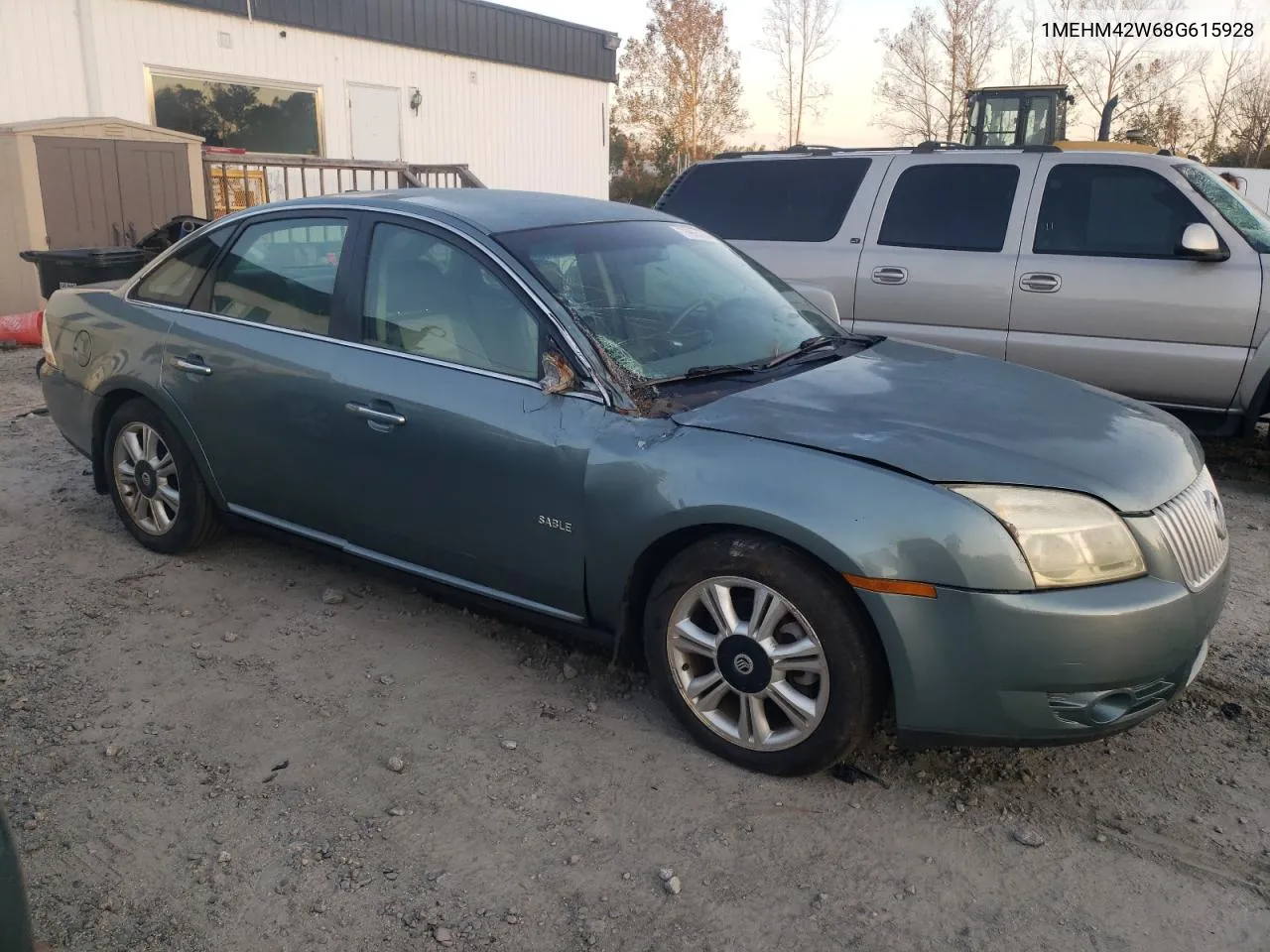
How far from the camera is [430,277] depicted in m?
3.83

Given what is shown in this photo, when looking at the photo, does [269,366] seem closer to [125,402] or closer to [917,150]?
→ [125,402]

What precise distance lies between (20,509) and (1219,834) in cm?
542

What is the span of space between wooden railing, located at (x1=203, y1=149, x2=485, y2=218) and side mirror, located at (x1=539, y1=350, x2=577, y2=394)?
865cm

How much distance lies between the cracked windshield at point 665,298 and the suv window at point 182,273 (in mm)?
1614

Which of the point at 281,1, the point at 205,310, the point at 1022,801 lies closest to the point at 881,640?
the point at 1022,801

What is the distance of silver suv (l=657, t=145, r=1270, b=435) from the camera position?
5945 mm

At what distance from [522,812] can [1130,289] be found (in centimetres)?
484

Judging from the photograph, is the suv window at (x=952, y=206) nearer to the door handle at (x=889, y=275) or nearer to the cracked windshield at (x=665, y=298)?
the door handle at (x=889, y=275)

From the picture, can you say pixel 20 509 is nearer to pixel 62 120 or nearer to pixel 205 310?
pixel 205 310

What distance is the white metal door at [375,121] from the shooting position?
691 inches

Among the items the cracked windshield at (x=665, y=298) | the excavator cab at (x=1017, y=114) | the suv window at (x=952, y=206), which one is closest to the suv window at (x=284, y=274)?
the cracked windshield at (x=665, y=298)

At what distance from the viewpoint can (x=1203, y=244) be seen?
5832mm

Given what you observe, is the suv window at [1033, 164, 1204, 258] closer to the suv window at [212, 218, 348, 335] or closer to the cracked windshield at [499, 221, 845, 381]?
the cracked windshield at [499, 221, 845, 381]

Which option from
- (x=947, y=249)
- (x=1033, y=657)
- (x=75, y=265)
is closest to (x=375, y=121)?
(x=75, y=265)
